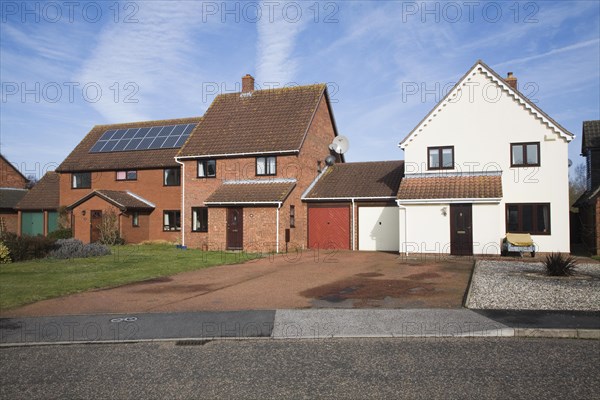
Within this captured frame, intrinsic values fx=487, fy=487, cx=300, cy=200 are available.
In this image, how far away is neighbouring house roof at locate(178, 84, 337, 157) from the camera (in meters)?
27.7

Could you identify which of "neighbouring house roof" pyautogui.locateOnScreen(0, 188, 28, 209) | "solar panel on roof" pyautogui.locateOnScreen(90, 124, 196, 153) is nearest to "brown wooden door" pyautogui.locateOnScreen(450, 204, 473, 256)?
"solar panel on roof" pyautogui.locateOnScreen(90, 124, 196, 153)

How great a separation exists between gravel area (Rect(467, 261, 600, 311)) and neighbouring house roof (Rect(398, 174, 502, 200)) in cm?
494

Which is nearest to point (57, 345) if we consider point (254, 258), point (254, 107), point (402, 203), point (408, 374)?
point (408, 374)

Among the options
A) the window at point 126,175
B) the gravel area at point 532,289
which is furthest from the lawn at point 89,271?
the gravel area at point 532,289

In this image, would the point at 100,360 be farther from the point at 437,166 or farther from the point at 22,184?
the point at 22,184

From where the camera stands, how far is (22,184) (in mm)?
47875

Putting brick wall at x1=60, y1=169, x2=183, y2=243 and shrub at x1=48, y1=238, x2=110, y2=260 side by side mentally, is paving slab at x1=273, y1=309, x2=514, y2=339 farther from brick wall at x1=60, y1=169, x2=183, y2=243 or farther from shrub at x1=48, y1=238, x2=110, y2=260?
brick wall at x1=60, y1=169, x2=183, y2=243

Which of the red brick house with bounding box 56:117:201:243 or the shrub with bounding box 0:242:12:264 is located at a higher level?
the red brick house with bounding box 56:117:201:243

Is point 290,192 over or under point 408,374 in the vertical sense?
over

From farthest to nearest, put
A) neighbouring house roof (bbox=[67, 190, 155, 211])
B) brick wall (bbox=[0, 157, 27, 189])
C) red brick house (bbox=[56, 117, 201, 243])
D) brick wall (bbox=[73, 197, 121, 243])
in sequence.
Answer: brick wall (bbox=[0, 157, 27, 189]), red brick house (bbox=[56, 117, 201, 243]), brick wall (bbox=[73, 197, 121, 243]), neighbouring house roof (bbox=[67, 190, 155, 211])

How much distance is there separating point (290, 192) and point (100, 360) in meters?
18.6

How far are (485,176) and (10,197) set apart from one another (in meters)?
38.0

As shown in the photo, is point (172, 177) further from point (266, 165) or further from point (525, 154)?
point (525, 154)

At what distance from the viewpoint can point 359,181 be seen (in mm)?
28016
